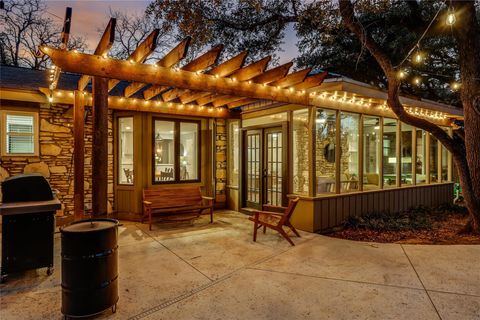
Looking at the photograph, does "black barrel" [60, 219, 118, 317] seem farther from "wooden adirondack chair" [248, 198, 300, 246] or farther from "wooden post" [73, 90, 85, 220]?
"wooden adirondack chair" [248, 198, 300, 246]

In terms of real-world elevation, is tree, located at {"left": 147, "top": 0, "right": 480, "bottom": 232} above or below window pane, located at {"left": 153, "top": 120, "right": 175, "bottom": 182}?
above

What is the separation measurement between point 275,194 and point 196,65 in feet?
12.4

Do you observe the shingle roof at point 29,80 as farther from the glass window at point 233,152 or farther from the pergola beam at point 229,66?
the pergola beam at point 229,66

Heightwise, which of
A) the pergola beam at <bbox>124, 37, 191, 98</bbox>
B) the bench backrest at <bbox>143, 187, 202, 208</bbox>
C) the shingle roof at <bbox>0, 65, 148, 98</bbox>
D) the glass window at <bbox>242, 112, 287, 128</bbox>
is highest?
the shingle roof at <bbox>0, 65, 148, 98</bbox>

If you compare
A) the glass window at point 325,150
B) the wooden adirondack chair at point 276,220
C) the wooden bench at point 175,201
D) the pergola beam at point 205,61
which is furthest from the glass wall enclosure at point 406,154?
the pergola beam at point 205,61

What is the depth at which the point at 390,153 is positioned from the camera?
25.1 ft

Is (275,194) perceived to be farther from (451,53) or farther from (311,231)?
(451,53)

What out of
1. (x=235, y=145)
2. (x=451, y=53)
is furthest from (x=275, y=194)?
(x=451, y=53)

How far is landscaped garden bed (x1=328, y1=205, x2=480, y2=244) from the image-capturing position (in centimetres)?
541

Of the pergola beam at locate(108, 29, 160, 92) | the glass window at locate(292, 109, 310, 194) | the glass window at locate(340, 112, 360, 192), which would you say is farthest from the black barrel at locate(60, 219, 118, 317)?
the glass window at locate(340, 112, 360, 192)

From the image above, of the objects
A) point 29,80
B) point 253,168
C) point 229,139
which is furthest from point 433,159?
point 29,80

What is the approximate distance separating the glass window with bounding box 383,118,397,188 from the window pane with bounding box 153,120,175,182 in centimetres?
557

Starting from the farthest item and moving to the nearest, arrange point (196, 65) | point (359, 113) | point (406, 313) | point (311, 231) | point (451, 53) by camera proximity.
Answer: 1. point (451, 53)
2. point (359, 113)
3. point (311, 231)
4. point (196, 65)
5. point (406, 313)

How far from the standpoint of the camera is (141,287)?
10.8 ft
